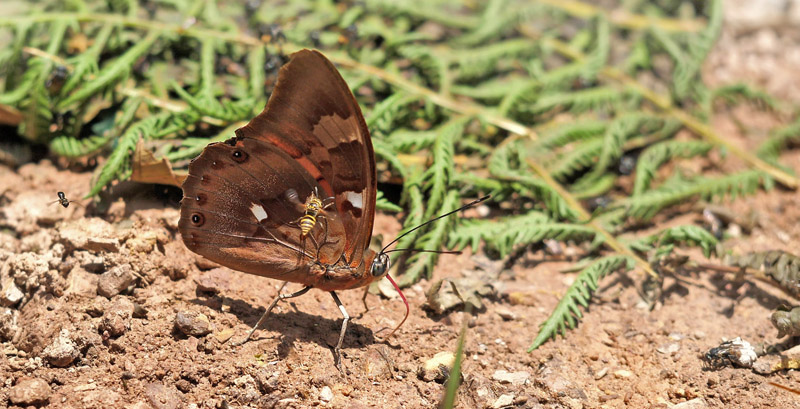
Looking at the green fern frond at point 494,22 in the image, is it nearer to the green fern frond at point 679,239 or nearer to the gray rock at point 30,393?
the green fern frond at point 679,239

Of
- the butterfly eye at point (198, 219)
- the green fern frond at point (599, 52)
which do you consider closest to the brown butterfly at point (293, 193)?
the butterfly eye at point (198, 219)

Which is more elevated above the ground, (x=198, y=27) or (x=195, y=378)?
(x=198, y=27)

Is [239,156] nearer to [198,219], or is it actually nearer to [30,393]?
[198,219]

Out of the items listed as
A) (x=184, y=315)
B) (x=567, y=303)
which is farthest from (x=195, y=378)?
(x=567, y=303)

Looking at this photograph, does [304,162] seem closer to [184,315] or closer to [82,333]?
[184,315]

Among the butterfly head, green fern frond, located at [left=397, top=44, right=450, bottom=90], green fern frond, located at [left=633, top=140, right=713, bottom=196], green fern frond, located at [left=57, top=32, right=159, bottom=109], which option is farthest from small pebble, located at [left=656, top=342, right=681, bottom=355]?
green fern frond, located at [left=57, top=32, right=159, bottom=109]

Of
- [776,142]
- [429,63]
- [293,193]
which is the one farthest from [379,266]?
[776,142]
